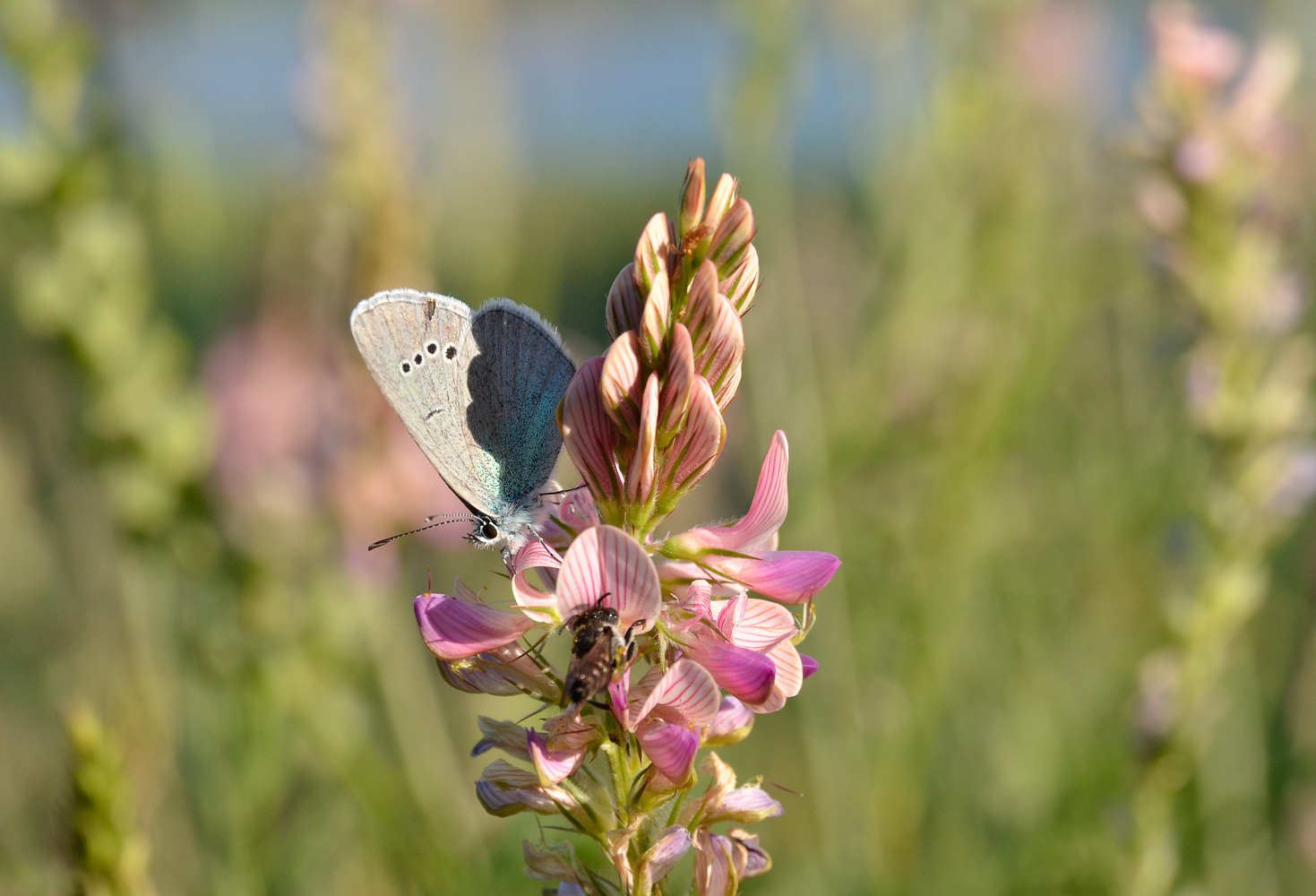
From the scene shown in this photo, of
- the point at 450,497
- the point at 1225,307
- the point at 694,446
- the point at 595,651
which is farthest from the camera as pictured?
the point at 450,497

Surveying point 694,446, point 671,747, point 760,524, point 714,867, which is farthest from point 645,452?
point 714,867

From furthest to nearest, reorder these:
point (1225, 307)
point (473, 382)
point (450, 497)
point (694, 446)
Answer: point (450, 497)
point (1225, 307)
point (473, 382)
point (694, 446)

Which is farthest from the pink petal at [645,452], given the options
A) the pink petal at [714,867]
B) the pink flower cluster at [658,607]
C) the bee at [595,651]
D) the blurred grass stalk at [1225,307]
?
the blurred grass stalk at [1225,307]

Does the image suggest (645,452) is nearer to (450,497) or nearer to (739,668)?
(739,668)

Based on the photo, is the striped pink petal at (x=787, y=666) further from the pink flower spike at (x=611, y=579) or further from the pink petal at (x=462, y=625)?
the pink petal at (x=462, y=625)

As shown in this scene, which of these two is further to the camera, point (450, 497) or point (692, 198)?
point (450, 497)

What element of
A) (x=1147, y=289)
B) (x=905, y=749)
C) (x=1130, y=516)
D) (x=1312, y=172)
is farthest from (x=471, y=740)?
(x=1312, y=172)

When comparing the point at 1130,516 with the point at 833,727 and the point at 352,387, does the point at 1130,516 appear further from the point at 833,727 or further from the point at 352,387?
the point at 352,387
